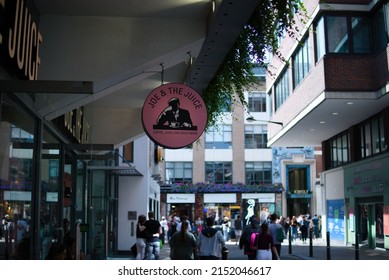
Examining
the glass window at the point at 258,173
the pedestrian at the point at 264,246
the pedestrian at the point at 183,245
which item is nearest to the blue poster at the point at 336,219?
the pedestrian at the point at 264,246

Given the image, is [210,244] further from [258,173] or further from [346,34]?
[258,173]

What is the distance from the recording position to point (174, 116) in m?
5.99

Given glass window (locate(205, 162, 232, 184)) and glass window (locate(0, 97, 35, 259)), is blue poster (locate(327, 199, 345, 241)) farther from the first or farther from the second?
glass window (locate(205, 162, 232, 184))

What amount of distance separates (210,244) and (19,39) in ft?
15.4

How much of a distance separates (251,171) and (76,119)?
3602 cm

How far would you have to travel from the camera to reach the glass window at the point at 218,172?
4566cm

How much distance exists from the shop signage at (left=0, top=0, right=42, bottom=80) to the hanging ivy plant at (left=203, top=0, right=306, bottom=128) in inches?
98.2

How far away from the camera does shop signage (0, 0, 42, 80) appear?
4.76 metres

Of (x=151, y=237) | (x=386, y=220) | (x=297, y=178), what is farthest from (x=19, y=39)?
(x=297, y=178)

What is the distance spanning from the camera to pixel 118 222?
18.7 metres

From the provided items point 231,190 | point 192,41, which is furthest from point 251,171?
point 192,41

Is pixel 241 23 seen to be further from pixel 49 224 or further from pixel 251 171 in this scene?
pixel 251 171

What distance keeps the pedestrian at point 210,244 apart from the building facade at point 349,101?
8038 mm

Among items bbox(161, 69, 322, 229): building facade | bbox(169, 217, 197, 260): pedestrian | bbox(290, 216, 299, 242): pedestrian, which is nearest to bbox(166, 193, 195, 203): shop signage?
bbox(161, 69, 322, 229): building facade
